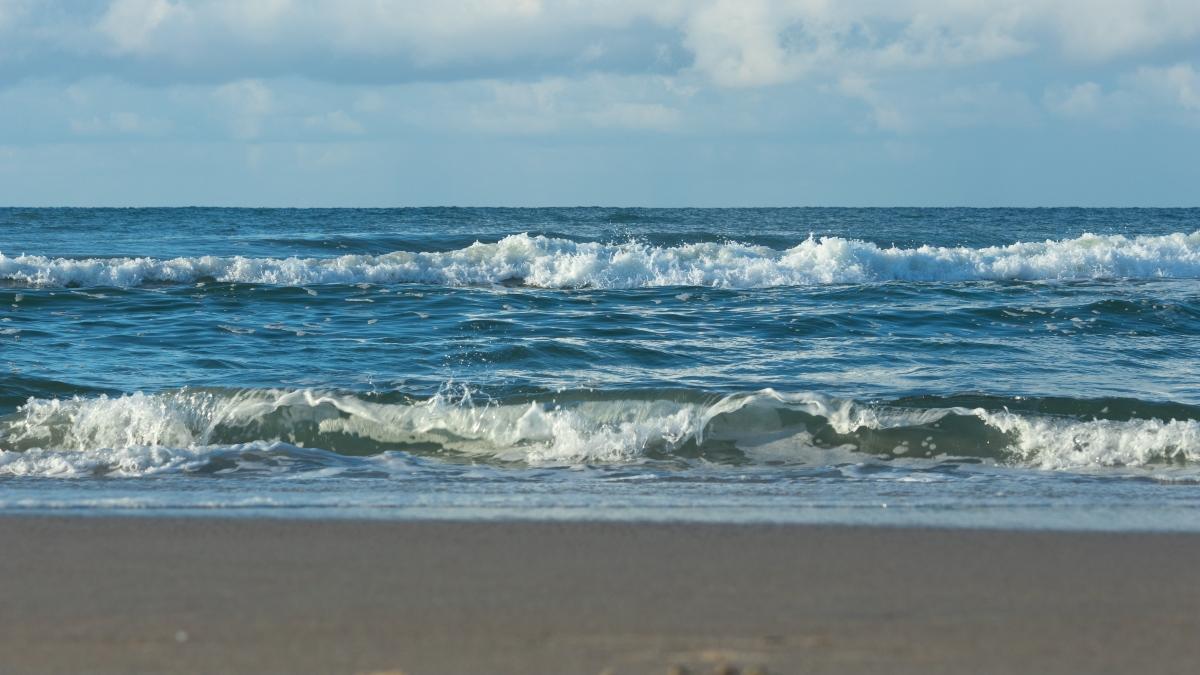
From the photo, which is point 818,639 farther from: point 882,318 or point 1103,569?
point 882,318

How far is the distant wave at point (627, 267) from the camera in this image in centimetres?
1828

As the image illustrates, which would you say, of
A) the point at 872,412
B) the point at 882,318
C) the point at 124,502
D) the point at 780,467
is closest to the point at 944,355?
the point at 882,318

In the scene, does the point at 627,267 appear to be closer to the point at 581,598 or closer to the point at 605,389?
the point at 605,389

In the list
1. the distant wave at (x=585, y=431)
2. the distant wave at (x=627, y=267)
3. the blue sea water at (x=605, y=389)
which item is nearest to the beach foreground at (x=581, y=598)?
the blue sea water at (x=605, y=389)

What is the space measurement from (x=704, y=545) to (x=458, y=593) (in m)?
1.14

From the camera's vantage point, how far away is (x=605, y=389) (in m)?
9.21

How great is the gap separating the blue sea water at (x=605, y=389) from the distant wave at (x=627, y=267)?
80mm

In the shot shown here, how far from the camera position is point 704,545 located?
4754 mm

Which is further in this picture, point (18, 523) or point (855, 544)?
point (18, 523)

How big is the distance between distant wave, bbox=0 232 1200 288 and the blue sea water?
80 millimetres

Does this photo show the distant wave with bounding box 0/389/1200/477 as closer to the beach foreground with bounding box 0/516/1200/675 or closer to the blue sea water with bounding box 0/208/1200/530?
the blue sea water with bounding box 0/208/1200/530

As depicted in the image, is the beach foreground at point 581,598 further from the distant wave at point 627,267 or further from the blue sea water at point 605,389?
the distant wave at point 627,267

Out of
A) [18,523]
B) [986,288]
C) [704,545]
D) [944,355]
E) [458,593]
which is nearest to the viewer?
[458,593]

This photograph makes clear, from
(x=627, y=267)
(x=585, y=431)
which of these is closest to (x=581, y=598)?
(x=585, y=431)
